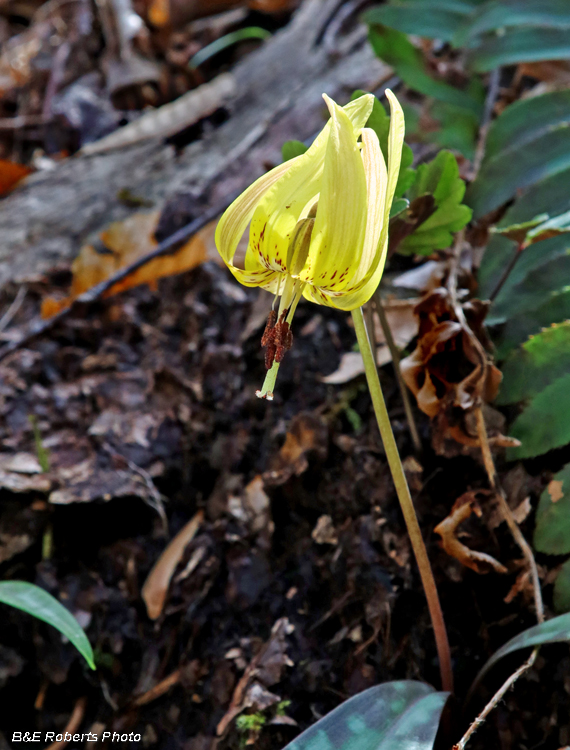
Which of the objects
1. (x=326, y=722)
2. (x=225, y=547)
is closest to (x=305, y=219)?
(x=326, y=722)

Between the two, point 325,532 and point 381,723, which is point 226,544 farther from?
point 381,723

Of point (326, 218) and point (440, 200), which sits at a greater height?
point (326, 218)

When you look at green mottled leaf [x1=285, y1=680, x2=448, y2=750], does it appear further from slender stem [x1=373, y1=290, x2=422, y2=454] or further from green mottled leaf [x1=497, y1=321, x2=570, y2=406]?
green mottled leaf [x1=497, y1=321, x2=570, y2=406]

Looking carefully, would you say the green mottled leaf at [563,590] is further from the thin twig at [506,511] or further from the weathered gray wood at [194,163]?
the weathered gray wood at [194,163]

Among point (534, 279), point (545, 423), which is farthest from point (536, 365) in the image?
point (534, 279)

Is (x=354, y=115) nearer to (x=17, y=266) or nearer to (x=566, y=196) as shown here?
(x=566, y=196)

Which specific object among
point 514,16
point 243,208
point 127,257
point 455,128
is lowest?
point 127,257

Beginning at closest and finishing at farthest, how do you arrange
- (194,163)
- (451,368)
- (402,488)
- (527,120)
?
(402,488) < (451,368) < (527,120) < (194,163)
